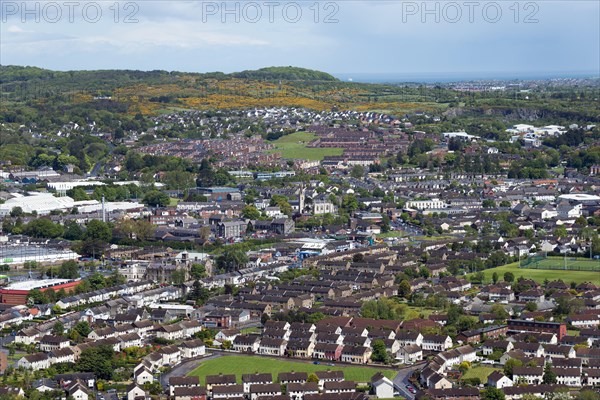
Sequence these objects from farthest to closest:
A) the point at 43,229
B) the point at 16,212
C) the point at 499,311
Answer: the point at 16,212 < the point at 43,229 < the point at 499,311

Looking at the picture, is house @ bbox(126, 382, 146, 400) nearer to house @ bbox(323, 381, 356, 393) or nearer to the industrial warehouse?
house @ bbox(323, 381, 356, 393)

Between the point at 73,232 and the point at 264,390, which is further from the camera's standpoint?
the point at 73,232

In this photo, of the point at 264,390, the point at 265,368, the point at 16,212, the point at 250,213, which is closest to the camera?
the point at 264,390

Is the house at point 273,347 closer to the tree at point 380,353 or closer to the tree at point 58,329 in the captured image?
the tree at point 380,353

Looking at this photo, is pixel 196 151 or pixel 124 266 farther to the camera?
pixel 196 151

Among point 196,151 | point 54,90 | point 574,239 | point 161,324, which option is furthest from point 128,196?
point 54,90

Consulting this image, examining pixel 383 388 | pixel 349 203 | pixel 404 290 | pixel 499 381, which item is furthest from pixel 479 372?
pixel 349 203

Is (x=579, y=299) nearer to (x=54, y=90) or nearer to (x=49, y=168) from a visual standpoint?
(x=49, y=168)

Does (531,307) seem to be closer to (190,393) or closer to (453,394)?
(453,394)
